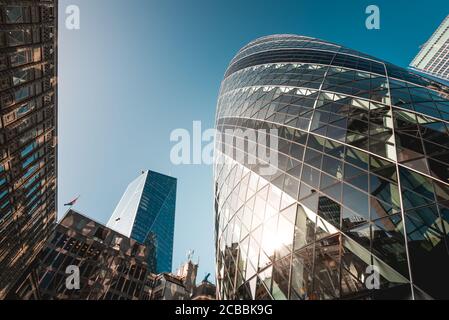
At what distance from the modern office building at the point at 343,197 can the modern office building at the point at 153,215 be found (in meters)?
138

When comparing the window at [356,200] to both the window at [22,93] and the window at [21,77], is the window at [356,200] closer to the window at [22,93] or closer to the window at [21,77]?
the window at [21,77]

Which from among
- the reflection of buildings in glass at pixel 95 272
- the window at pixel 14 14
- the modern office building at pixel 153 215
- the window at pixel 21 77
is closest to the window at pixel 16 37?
the window at pixel 14 14

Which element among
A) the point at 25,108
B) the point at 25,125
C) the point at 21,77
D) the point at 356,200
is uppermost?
the point at 21,77

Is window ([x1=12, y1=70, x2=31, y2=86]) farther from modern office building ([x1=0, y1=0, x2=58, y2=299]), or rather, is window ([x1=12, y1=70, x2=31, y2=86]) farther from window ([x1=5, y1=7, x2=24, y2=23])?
window ([x1=5, y1=7, x2=24, y2=23])

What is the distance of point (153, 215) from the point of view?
161375 millimetres

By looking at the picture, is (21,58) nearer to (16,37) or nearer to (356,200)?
(16,37)

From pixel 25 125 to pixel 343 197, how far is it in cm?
2970

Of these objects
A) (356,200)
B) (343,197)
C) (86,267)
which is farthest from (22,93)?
(86,267)

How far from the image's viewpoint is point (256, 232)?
15.6 m

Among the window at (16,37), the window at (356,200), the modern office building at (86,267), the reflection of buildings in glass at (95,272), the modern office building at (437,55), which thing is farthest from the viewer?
the modern office building at (437,55)

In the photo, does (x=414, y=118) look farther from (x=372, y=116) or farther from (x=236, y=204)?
(x=236, y=204)

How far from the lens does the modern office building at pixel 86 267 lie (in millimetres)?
34344

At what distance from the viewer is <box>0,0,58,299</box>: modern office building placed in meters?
18.5
